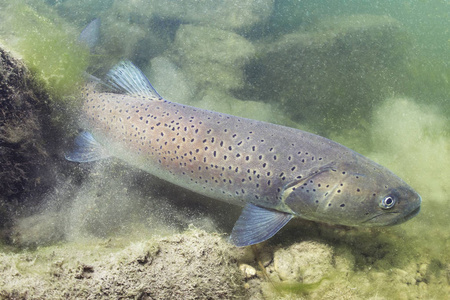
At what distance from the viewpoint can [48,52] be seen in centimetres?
402

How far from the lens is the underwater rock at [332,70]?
577 centimetres

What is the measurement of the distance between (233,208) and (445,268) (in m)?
2.65

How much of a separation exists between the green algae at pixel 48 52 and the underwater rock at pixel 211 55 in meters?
2.44

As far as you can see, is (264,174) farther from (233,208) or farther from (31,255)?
(31,255)

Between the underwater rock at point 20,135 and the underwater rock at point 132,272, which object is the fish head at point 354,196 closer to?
the underwater rock at point 132,272

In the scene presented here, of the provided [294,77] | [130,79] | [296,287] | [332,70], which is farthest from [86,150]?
[332,70]

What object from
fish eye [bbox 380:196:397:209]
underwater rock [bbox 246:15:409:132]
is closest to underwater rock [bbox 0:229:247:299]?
fish eye [bbox 380:196:397:209]

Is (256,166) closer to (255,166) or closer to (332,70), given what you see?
(255,166)

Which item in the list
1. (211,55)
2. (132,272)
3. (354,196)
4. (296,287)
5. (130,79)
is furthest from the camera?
(211,55)

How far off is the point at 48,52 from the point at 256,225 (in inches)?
153

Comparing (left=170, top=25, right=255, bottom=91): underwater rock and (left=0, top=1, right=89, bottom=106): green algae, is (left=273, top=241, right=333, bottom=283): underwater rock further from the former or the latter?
(left=170, top=25, right=255, bottom=91): underwater rock

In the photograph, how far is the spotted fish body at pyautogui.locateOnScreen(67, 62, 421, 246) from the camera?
2963 mm

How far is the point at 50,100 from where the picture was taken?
399 cm

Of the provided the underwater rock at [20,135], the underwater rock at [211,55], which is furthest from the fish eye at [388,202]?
the underwater rock at [20,135]
